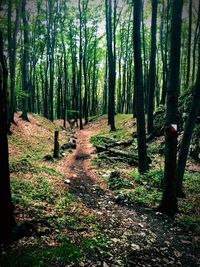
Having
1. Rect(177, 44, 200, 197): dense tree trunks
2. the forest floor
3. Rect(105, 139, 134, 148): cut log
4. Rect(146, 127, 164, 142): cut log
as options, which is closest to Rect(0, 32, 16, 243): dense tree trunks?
the forest floor

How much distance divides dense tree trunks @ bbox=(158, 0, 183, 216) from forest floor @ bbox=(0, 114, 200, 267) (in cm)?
52

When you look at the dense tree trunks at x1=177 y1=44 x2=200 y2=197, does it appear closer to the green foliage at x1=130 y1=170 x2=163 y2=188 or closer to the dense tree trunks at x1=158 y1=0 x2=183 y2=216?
the green foliage at x1=130 y1=170 x2=163 y2=188

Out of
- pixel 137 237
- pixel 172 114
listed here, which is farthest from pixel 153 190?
pixel 137 237

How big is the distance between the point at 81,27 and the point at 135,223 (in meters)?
27.7

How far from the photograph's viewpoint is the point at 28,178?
28.8 ft

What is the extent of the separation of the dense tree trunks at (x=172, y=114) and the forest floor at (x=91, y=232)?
20.5 inches

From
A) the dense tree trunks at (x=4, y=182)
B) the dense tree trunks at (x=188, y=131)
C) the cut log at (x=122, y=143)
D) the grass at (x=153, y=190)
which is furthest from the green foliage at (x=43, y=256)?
the cut log at (x=122, y=143)

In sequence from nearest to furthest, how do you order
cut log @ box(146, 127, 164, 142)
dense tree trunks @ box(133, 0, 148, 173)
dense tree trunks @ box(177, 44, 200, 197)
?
1. dense tree trunks @ box(177, 44, 200, 197)
2. dense tree trunks @ box(133, 0, 148, 173)
3. cut log @ box(146, 127, 164, 142)

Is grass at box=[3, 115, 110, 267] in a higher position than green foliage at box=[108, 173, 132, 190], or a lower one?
higher

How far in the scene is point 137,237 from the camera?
18.8 ft

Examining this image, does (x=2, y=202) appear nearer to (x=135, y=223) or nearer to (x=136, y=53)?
(x=135, y=223)

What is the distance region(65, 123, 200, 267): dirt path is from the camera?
192 inches

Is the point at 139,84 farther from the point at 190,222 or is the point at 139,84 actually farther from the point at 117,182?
the point at 190,222

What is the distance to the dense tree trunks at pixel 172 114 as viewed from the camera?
676cm
